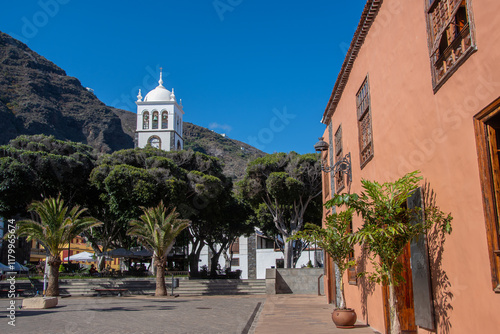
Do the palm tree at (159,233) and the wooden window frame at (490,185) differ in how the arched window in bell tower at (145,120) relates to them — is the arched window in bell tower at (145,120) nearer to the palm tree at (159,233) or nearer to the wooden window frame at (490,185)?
the palm tree at (159,233)

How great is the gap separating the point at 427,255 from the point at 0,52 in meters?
110

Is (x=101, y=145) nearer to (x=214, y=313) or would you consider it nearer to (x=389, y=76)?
(x=214, y=313)

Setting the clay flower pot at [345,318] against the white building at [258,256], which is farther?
the white building at [258,256]

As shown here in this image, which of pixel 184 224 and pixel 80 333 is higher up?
pixel 184 224

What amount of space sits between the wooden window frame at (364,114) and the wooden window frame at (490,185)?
14.2 ft

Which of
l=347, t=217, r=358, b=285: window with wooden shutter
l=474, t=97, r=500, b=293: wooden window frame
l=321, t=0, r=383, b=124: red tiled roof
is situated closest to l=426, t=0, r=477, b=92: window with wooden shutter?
l=474, t=97, r=500, b=293: wooden window frame

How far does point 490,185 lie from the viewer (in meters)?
4.52

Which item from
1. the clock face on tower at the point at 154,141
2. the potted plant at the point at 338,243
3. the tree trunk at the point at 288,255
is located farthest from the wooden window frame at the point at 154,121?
the potted plant at the point at 338,243

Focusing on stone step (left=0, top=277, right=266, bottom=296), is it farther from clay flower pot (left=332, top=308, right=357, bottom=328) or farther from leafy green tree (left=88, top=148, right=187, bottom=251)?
clay flower pot (left=332, top=308, right=357, bottom=328)

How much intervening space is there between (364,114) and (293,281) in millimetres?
16865

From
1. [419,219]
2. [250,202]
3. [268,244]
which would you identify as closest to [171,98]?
[268,244]

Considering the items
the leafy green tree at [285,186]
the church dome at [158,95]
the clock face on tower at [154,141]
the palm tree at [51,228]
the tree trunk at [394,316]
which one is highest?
the church dome at [158,95]

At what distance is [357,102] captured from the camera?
34.8 ft

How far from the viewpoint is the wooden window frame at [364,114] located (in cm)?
923
